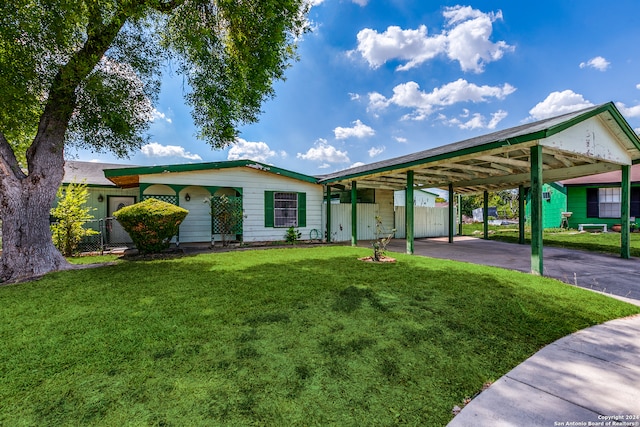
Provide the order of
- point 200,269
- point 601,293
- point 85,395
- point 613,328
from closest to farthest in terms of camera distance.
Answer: point 85,395 → point 613,328 → point 601,293 → point 200,269

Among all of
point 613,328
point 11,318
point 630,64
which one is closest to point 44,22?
point 11,318

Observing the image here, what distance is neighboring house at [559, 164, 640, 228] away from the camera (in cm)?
1304

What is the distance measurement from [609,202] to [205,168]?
778 inches

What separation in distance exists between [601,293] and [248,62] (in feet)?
26.0

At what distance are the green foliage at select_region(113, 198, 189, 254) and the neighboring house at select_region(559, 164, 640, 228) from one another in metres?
19.2

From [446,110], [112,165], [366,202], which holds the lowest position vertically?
[366,202]

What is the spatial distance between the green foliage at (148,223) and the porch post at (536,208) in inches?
337

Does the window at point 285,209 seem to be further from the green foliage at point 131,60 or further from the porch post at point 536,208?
the porch post at point 536,208

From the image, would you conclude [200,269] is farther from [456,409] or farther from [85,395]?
[456,409]

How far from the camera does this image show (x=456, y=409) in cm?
165

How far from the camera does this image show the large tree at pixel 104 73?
4.79 metres

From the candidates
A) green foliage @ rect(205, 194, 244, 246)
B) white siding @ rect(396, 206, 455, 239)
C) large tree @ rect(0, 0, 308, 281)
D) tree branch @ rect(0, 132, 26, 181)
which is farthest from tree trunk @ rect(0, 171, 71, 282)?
white siding @ rect(396, 206, 455, 239)

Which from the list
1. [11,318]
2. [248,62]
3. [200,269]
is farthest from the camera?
[248,62]

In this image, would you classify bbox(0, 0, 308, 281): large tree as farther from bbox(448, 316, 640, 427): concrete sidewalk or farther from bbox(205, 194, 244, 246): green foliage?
bbox(448, 316, 640, 427): concrete sidewalk
